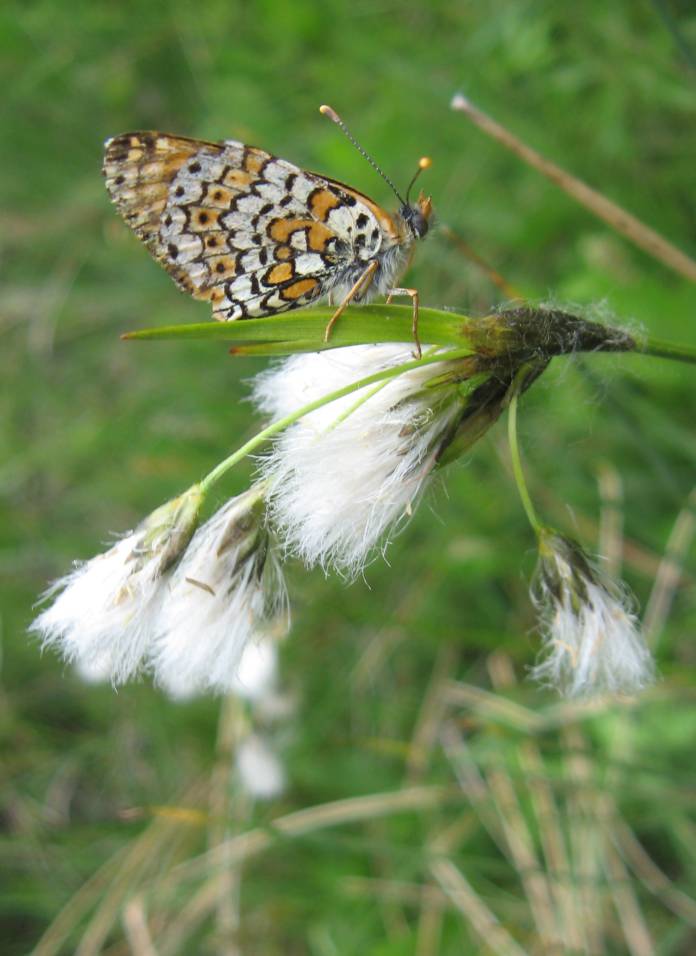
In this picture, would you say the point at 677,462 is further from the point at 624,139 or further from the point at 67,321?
the point at 67,321

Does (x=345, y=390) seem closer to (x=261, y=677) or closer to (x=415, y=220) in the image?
(x=415, y=220)

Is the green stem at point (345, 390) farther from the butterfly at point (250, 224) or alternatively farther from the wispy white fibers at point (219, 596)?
the butterfly at point (250, 224)

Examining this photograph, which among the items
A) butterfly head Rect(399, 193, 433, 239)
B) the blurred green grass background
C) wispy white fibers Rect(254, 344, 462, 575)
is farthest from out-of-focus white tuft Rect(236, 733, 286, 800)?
butterfly head Rect(399, 193, 433, 239)

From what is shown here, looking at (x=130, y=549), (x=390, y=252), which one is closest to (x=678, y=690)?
(x=390, y=252)

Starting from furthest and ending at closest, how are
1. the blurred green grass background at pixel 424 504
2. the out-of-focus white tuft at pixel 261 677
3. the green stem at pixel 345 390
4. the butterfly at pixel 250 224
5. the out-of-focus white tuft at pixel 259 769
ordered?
the out-of-focus white tuft at pixel 259 769, the blurred green grass background at pixel 424 504, the out-of-focus white tuft at pixel 261 677, the butterfly at pixel 250 224, the green stem at pixel 345 390

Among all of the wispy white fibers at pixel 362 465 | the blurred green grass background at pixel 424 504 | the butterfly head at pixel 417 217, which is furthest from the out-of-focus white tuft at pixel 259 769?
the butterfly head at pixel 417 217

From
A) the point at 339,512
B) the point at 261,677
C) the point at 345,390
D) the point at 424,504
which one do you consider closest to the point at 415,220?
the point at 345,390
